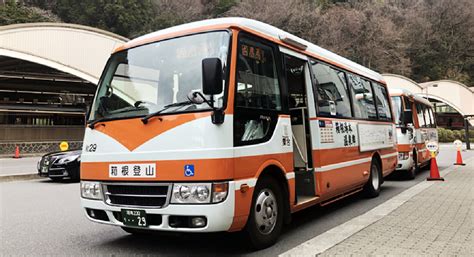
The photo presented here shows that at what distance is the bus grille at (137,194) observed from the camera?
13.7 feet

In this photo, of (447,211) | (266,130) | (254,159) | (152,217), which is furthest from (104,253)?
(447,211)

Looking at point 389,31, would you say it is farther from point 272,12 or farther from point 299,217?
point 299,217

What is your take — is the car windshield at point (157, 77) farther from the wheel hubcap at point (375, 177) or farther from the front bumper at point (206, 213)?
the wheel hubcap at point (375, 177)

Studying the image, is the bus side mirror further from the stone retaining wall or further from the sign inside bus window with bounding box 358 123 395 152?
the stone retaining wall

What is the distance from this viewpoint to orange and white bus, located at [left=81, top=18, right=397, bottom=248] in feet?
13.3

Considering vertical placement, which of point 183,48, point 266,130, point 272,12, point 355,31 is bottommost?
point 266,130

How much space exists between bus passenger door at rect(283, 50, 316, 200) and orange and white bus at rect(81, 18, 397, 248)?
0.02 m

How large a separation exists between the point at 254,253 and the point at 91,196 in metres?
2.12

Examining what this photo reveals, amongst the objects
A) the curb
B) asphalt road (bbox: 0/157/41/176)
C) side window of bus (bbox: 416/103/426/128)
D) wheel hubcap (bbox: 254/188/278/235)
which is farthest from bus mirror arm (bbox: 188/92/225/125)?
asphalt road (bbox: 0/157/41/176)

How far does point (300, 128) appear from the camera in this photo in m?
6.06

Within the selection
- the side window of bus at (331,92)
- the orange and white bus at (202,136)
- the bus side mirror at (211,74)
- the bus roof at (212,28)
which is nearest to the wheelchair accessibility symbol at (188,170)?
the orange and white bus at (202,136)

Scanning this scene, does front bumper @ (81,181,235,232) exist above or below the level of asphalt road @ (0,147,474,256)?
above

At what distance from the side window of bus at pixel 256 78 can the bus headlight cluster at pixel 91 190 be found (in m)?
2.00

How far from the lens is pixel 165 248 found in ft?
16.2
